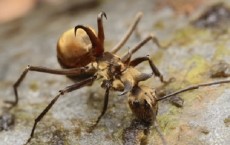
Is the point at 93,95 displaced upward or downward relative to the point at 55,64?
downward

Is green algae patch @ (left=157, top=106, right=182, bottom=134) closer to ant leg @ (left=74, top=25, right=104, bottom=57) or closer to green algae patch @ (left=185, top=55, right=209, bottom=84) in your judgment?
green algae patch @ (left=185, top=55, right=209, bottom=84)

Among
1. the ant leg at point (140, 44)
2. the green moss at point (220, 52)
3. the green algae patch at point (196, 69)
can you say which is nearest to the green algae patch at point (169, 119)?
the green algae patch at point (196, 69)

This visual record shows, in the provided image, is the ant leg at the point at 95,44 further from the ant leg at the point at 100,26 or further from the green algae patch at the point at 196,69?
the green algae patch at the point at 196,69

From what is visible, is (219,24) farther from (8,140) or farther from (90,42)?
(8,140)

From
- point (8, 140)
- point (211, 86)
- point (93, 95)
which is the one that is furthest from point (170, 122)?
point (8, 140)

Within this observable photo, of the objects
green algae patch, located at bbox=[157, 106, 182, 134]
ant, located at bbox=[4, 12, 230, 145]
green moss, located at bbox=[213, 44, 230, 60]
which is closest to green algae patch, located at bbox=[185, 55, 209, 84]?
green moss, located at bbox=[213, 44, 230, 60]

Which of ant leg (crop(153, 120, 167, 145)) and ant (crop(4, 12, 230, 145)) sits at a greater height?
ant (crop(4, 12, 230, 145))
